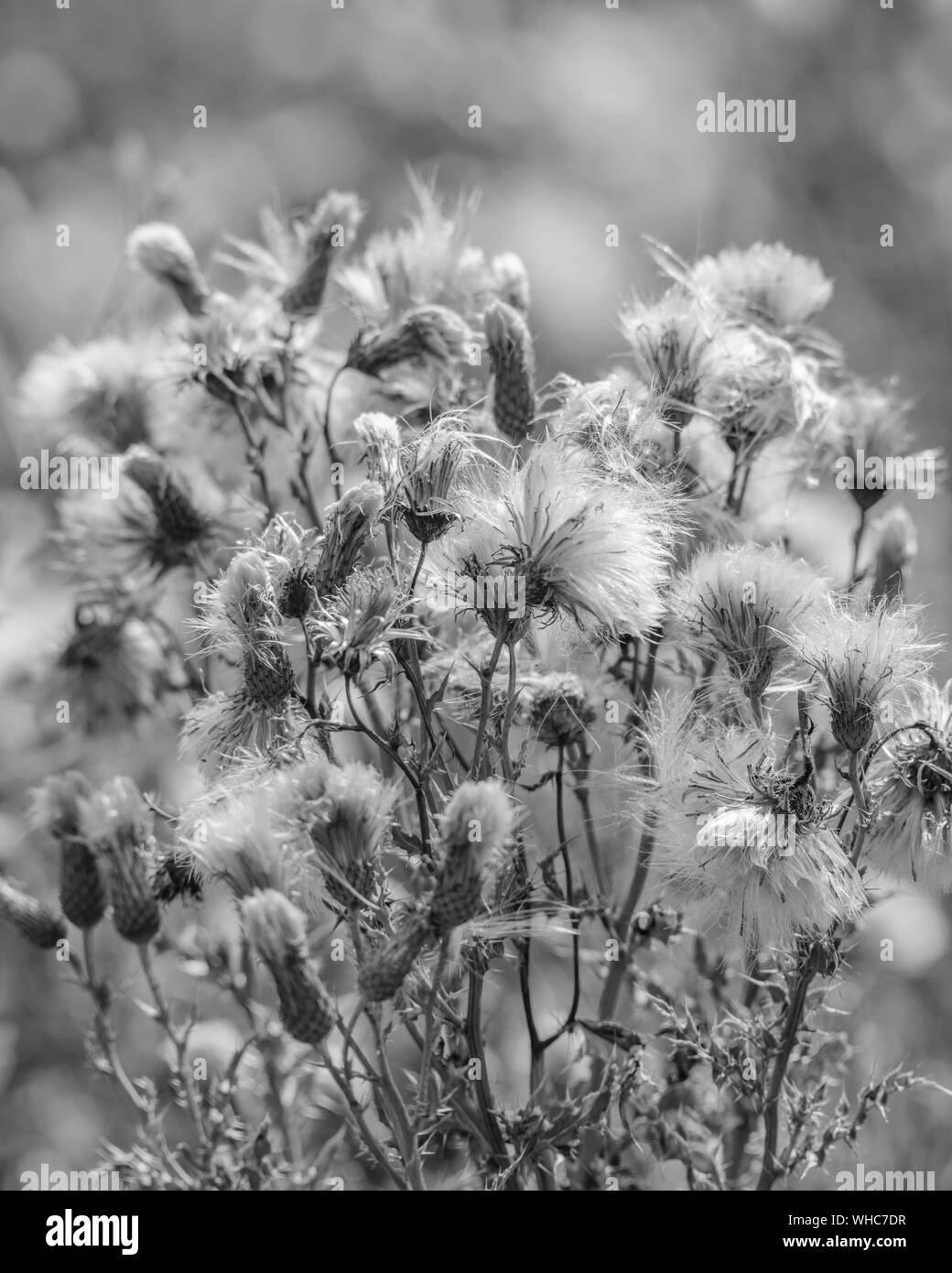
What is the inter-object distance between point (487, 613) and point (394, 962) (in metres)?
0.32

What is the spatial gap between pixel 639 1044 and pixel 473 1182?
1.16ft

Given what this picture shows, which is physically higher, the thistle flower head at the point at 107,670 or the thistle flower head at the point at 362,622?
the thistle flower head at the point at 107,670

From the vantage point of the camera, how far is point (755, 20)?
13.9 feet

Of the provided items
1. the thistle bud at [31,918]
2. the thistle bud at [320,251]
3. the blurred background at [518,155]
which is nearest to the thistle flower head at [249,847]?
the thistle bud at [31,918]

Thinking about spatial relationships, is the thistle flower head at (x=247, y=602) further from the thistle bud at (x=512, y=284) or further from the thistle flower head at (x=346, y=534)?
the thistle bud at (x=512, y=284)

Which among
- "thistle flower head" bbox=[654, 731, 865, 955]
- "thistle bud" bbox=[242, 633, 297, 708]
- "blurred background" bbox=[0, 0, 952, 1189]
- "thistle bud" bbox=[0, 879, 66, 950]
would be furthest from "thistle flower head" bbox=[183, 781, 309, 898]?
"blurred background" bbox=[0, 0, 952, 1189]

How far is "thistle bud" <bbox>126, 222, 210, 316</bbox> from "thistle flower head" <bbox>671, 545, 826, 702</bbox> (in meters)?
0.79

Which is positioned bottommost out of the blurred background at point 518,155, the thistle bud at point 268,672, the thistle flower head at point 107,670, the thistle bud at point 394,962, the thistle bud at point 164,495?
Answer: the thistle bud at point 394,962

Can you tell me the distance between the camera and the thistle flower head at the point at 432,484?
1.29 meters

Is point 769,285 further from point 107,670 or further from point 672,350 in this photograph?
point 107,670

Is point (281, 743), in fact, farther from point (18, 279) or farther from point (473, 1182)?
point (18, 279)

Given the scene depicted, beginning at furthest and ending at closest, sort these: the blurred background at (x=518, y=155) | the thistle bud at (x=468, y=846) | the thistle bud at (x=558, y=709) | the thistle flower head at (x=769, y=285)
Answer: the blurred background at (x=518, y=155)
the thistle flower head at (x=769, y=285)
the thistle bud at (x=558, y=709)
the thistle bud at (x=468, y=846)

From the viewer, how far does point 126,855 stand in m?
1.47
